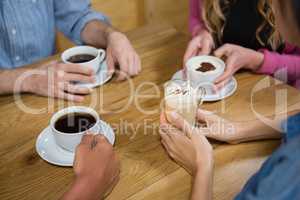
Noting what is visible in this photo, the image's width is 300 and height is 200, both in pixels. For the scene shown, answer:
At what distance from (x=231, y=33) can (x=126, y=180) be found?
0.88m

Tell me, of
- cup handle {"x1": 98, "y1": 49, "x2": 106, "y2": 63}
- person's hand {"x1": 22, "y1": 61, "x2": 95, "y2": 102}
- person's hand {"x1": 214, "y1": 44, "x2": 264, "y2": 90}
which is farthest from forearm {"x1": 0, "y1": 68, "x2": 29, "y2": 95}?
person's hand {"x1": 214, "y1": 44, "x2": 264, "y2": 90}

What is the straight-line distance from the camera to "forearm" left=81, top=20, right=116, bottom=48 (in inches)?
55.4

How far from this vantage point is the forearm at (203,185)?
2.71 feet

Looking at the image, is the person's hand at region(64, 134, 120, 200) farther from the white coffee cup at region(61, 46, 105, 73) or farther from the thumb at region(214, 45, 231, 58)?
the thumb at region(214, 45, 231, 58)

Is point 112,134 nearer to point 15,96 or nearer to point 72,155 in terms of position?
point 72,155

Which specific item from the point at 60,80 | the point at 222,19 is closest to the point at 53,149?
the point at 60,80

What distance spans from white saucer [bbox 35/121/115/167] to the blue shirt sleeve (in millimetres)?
614

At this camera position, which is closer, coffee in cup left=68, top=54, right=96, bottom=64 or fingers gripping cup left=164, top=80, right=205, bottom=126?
fingers gripping cup left=164, top=80, right=205, bottom=126

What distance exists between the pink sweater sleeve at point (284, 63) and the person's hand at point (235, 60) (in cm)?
2

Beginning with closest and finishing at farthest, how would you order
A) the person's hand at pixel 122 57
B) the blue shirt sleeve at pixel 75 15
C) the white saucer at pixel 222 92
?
1. the white saucer at pixel 222 92
2. the person's hand at pixel 122 57
3. the blue shirt sleeve at pixel 75 15

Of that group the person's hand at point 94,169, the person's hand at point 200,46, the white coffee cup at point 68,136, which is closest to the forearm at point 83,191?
the person's hand at point 94,169

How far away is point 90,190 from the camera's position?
85 cm

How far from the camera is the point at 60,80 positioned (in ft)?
3.94

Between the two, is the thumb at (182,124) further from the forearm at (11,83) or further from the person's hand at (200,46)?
the forearm at (11,83)
